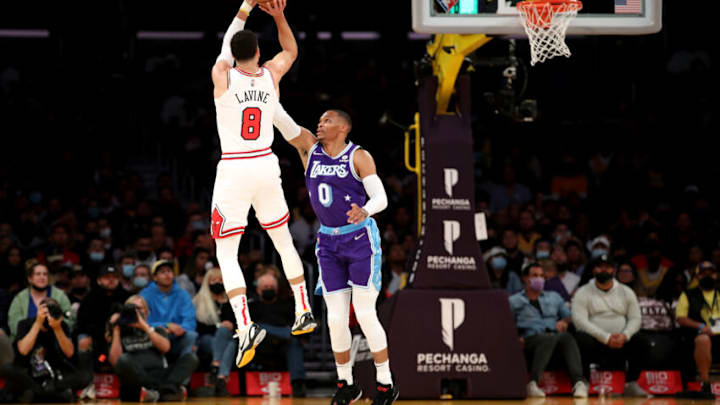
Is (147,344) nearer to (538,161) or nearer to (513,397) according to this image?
(513,397)

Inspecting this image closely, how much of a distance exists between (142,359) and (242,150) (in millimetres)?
5227

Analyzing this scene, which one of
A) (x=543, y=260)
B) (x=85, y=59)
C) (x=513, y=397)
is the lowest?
(x=513, y=397)

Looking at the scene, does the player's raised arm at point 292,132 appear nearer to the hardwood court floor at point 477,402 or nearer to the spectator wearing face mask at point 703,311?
the hardwood court floor at point 477,402

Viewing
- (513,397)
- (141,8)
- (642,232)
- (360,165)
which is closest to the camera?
(360,165)

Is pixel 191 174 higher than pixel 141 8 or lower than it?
lower

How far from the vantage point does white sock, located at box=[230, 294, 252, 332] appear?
8961mm

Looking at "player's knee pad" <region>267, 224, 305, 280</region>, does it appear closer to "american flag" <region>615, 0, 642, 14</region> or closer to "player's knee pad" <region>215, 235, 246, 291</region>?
"player's knee pad" <region>215, 235, 246, 291</region>

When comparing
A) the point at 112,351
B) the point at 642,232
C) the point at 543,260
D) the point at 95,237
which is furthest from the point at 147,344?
the point at 642,232

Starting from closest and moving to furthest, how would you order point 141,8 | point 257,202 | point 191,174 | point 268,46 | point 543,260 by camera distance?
point 257,202 → point 543,260 → point 191,174 → point 268,46 → point 141,8

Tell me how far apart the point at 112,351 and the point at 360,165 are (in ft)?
16.4

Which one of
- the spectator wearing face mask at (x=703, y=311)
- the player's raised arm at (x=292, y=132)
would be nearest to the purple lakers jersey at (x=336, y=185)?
the player's raised arm at (x=292, y=132)

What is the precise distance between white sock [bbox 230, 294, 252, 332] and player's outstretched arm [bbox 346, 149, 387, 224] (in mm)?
1095

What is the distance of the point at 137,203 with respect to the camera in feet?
57.3

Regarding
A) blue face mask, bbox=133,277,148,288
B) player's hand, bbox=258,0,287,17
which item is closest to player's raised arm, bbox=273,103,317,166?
player's hand, bbox=258,0,287,17
